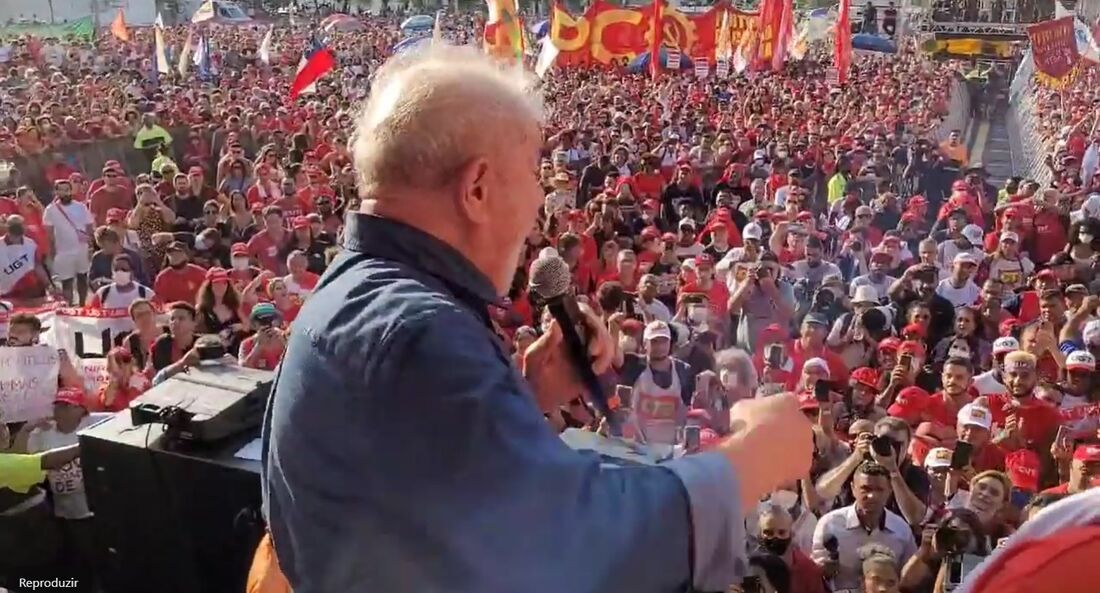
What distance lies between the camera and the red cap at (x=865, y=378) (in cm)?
567

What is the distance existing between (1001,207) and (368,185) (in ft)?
31.0

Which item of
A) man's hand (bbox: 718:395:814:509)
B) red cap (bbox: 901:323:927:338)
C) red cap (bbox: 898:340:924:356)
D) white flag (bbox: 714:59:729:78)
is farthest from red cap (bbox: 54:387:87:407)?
white flag (bbox: 714:59:729:78)

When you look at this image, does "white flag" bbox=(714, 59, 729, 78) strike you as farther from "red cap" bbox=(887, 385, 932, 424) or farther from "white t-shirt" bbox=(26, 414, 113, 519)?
"white t-shirt" bbox=(26, 414, 113, 519)

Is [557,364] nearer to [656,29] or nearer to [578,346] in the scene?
[578,346]

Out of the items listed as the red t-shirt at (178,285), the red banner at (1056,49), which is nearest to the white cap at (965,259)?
the red t-shirt at (178,285)

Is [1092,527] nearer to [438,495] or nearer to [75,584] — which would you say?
[438,495]

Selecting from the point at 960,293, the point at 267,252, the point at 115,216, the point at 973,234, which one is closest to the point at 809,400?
the point at 960,293

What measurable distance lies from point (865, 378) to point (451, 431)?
506cm

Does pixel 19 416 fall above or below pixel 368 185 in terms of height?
below

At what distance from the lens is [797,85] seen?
71.2 feet

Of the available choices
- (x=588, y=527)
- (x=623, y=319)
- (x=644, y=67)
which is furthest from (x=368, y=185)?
(x=644, y=67)

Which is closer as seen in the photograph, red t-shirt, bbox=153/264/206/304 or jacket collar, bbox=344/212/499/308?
jacket collar, bbox=344/212/499/308

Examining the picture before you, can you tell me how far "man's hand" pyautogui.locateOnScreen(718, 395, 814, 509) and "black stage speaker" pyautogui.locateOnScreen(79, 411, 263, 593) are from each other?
1.52m

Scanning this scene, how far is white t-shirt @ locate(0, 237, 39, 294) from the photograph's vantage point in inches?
308
